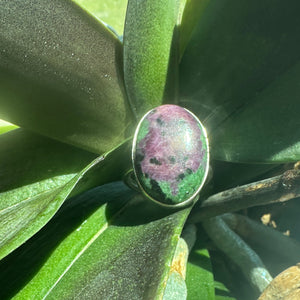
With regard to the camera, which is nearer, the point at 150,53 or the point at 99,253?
the point at 99,253

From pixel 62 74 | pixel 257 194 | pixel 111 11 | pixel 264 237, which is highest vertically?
pixel 62 74

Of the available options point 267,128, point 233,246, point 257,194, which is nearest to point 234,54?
point 267,128

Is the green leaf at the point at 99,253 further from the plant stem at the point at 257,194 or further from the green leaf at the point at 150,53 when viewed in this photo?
the green leaf at the point at 150,53

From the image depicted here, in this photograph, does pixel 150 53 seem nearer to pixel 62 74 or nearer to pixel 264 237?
pixel 62 74

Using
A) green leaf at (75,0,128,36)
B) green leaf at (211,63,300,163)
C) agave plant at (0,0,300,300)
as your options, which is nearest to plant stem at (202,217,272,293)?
agave plant at (0,0,300,300)

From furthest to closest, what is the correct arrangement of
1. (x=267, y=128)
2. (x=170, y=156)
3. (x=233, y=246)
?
1. (x=233, y=246)
2. (x=267, y=128)
3. (x=170, y=156)

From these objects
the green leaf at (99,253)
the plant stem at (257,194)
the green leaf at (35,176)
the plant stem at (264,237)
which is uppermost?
the green leaf at (35,176)

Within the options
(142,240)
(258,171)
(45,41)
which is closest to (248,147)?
(258,171)

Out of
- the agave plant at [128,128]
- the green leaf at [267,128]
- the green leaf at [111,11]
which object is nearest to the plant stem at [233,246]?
the agave plant at [128,128]
